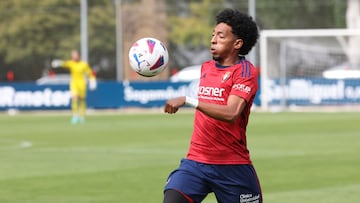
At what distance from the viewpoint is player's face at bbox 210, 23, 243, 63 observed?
7.87 metres

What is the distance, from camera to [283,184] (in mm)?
14016

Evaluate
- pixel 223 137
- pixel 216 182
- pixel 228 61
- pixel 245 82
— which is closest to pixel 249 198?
pixel 216 182

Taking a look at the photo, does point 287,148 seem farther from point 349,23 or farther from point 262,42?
point 349,23

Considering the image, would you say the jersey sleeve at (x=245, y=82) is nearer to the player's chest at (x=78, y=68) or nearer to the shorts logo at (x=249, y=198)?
the shorts logo at (x=249, y=198)

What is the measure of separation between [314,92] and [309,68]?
3990 millimetres

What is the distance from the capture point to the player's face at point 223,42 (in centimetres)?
787

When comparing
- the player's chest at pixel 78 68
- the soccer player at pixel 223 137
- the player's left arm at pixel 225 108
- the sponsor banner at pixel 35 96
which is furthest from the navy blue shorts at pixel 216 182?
the sponsor banner at pixel 35 96

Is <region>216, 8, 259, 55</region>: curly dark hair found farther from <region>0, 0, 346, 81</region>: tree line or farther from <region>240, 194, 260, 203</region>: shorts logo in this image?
<region>0, 0, 346, 81</region>: tree line

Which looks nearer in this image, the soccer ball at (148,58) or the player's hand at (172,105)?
the player's hand at (172,105)

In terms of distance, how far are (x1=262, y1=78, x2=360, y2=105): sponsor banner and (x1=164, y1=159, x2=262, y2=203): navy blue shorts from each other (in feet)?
99.9

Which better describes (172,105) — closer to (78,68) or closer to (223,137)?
(223,137)

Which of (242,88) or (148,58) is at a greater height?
(148,58)

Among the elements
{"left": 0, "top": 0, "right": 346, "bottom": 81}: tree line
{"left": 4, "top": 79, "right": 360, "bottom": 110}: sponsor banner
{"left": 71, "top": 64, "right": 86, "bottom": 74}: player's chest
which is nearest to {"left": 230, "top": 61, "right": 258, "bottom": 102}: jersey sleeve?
{"left": 71, "top": 64, "right": 86, "bottom": 74}: player's chest

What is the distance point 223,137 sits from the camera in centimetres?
784
